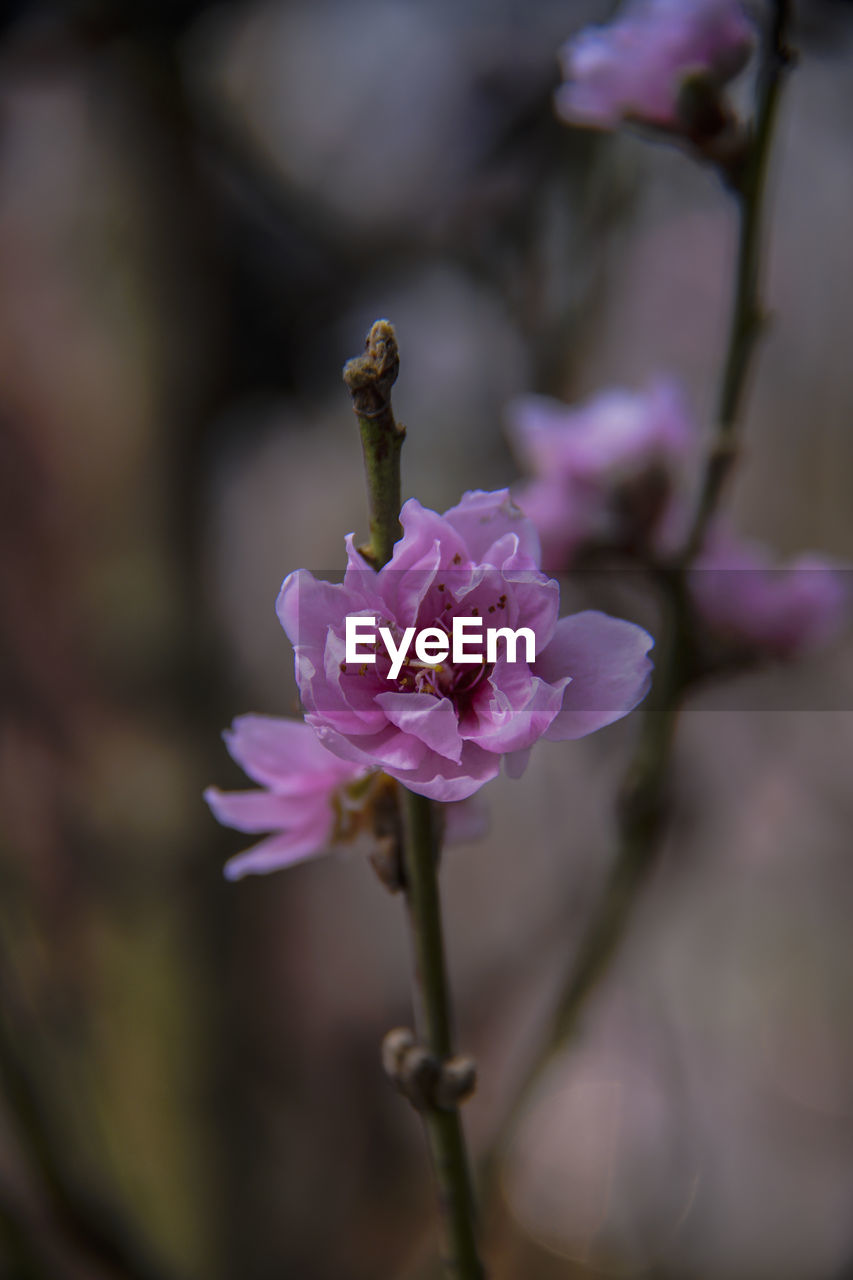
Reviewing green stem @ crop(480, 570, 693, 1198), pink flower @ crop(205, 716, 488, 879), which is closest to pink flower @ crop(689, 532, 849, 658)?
green stem @ crop(480, 570, 693, 1198)

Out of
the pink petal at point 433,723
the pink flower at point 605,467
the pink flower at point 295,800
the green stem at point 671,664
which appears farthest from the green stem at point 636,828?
the pink petal at point 433,723

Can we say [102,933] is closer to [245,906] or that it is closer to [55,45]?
[245,906]

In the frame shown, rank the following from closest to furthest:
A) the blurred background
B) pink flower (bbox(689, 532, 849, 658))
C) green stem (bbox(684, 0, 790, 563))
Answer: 1. green stem (bbox(684, 0, 790, 563))
2. pink flower (bbox(689, 532, 849, 658))
3. the blurred background

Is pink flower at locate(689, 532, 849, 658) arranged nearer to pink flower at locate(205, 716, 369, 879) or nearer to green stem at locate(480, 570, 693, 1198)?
green stem at locate(480, 570, 693, 1198)

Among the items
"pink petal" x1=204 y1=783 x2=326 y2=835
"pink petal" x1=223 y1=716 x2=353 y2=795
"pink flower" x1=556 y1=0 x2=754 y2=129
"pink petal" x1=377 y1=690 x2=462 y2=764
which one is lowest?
"pink petal" x1=204 y1=783 x2=326 y2=835

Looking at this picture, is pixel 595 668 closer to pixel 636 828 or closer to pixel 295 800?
pixel 295 800

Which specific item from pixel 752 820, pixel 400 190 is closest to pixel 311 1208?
pixel 752 820

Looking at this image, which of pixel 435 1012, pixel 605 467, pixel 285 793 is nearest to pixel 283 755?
pixel 285 793

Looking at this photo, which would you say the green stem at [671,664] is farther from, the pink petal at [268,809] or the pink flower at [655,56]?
the pink petal at [268,809]
